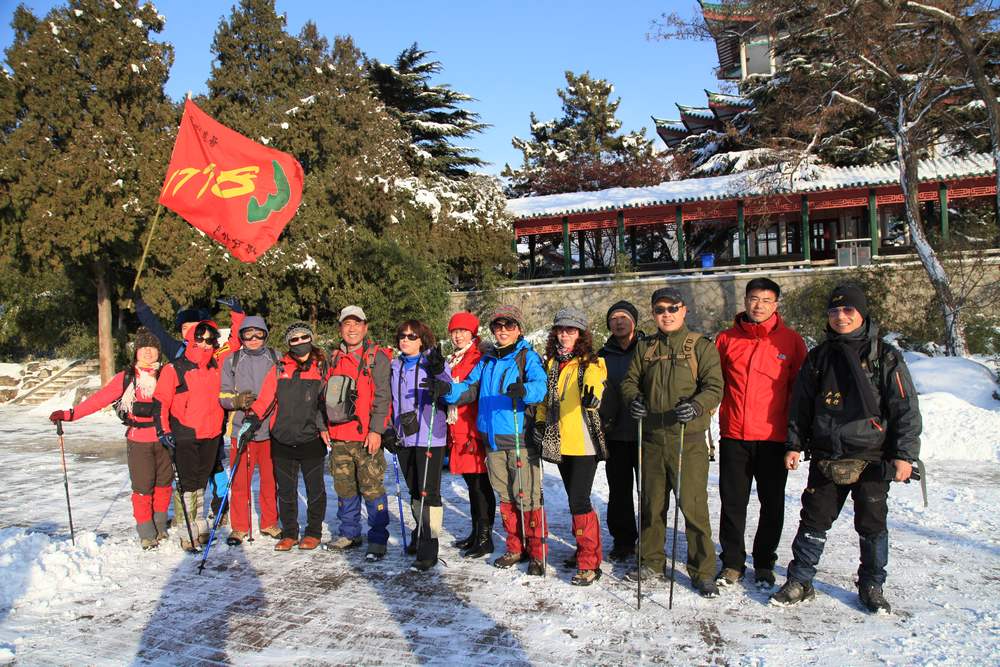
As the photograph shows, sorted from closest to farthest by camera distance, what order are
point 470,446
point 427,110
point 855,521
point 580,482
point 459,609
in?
point 855,521, point 459,609, point 580,482, point 470,446, point 427,110

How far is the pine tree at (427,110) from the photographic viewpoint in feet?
86.4

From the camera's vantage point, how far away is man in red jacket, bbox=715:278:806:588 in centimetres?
403

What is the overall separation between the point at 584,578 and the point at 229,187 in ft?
16.5

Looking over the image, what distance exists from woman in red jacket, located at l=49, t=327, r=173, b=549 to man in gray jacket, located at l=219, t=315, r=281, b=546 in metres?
0.53

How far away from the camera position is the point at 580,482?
4.27 m

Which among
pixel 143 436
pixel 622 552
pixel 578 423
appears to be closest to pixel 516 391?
pixel 578 423

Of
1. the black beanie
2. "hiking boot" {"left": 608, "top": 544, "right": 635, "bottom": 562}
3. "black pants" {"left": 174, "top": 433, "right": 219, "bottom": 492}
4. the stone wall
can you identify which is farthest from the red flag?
the stone wall

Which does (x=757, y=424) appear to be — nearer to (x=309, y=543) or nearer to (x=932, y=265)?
(x=309, y=543)

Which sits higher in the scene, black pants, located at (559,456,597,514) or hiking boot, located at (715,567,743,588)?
black pants, located at (559,456,597,514)

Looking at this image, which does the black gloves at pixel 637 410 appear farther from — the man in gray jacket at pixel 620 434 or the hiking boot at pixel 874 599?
the hiking boot at pixel 874 599

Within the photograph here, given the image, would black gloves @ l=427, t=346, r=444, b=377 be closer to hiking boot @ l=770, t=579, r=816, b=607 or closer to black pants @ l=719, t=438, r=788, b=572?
black pants @ l=719, t=438, r=788, b=572

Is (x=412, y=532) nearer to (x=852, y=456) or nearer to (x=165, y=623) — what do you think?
(x=165, y=623)

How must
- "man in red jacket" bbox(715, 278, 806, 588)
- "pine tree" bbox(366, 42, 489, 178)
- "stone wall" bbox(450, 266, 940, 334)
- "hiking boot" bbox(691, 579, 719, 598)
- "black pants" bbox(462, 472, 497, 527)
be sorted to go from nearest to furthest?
1. "hiking boot" bbox(691, 579, 719, 598)
2. "man in red jacket" bbox(715, 278, 806, 588)
3. "black pants" bbox(462, 472, 497, 527)
4. "stone wall" bbox(450, 266, 940, 334)
5. "pine tree" bbox(366, 42, 489, 178)

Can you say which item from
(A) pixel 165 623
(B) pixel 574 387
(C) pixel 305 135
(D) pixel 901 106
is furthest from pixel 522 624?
(C) pixel 305 135
